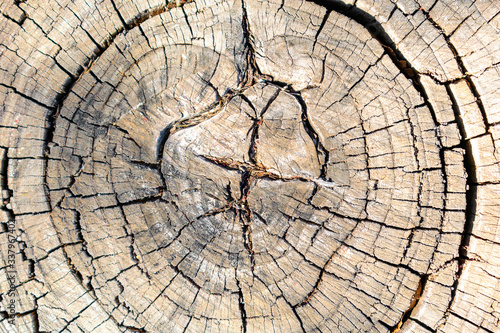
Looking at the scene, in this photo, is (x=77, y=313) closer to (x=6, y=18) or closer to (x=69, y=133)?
(x=69, y=133)

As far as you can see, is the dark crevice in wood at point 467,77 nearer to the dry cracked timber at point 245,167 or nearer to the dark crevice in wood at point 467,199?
the dry cracked timber at point 245,167

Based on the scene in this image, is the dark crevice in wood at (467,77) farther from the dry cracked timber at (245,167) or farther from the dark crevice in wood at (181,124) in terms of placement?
the dark crevice in wood at (181,124)

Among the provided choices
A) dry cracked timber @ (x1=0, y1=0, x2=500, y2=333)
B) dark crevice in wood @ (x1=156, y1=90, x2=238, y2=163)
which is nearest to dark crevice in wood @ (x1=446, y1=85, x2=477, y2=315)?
dry cracked timber @ (x1=0, y1=0, x2=500, y2=333)

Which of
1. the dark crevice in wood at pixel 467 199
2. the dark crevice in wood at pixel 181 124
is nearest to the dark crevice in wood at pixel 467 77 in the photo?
the dark crevice in wood at pixel 467 199

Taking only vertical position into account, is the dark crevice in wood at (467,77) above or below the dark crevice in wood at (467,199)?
above

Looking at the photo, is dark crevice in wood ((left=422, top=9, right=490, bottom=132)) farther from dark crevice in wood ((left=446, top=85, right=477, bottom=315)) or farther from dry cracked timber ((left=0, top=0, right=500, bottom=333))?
dark crevice in wood ((left=446, top=85, right=477, bottom=315))

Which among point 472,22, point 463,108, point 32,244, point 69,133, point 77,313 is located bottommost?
point 77,313

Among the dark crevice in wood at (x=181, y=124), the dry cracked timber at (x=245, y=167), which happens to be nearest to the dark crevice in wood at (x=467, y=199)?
the dry cracked timber at (x=245, y=167)

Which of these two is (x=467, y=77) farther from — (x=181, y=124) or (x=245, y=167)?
(x=181, y=124)

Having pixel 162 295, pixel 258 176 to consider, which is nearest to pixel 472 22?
pixel 258 176
